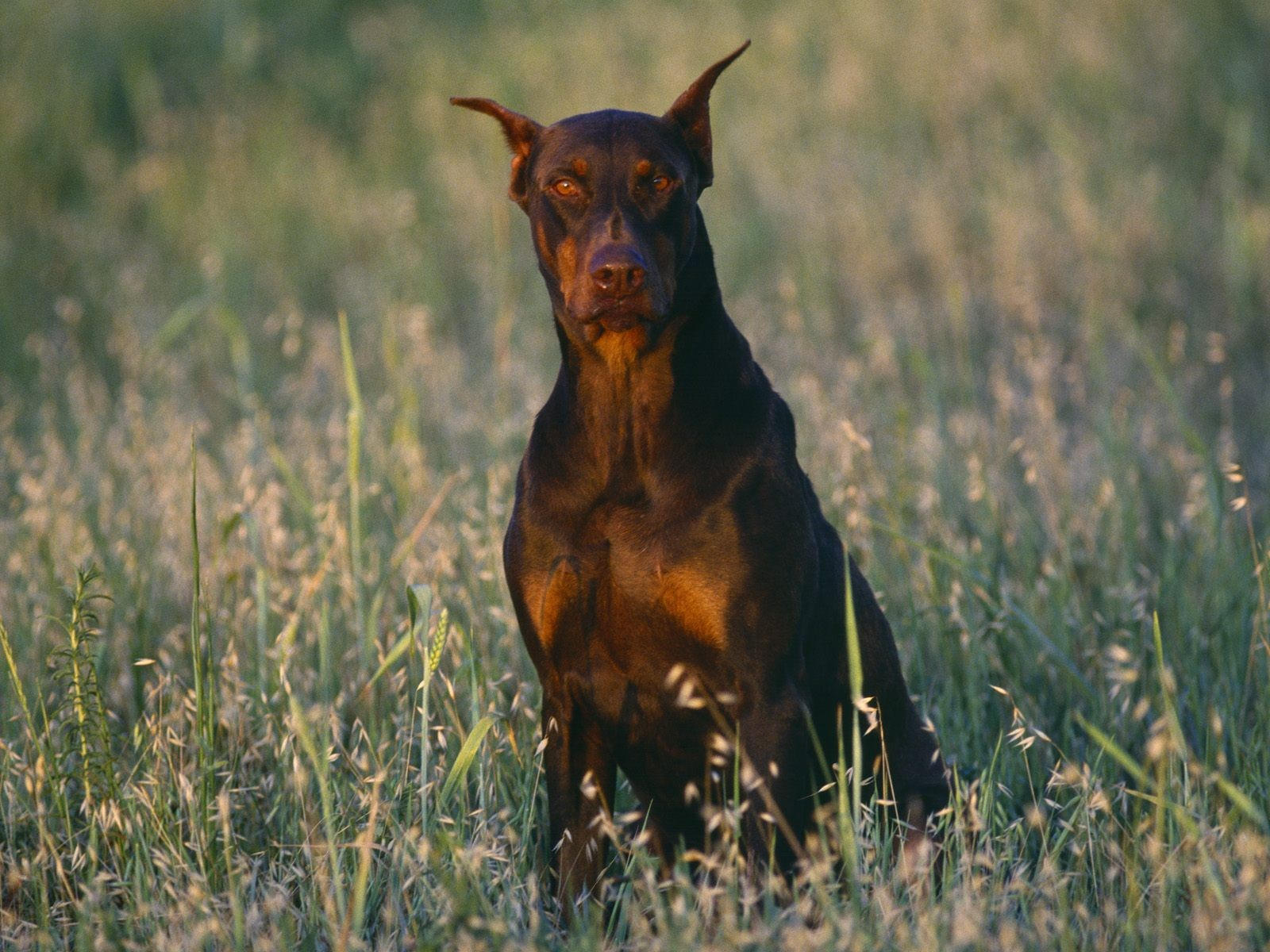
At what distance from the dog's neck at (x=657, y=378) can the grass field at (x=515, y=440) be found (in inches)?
18.5

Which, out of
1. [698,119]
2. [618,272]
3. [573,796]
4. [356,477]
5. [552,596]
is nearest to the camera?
[618,272]

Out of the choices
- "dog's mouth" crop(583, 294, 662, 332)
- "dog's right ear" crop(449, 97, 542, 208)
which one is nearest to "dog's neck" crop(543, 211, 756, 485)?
"dog's mouth" crop(583, 294, 662, 332)

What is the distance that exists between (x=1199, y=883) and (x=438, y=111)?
757 centimetres

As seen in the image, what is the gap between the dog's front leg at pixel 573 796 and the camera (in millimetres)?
2816

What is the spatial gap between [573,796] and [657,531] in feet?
1.89

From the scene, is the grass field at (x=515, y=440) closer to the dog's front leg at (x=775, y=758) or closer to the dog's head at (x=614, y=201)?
the dog's front leg at (x=775, y=758)

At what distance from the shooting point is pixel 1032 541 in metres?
4.38

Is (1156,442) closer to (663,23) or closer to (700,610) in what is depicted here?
(700,610)

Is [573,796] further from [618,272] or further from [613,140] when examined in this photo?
[613,140]

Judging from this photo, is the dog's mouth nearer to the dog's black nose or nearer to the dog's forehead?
the dog's black nose

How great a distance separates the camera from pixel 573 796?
285 cm

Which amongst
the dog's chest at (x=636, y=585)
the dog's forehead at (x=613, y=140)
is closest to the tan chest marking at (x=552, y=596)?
the dog's chest at (x=636, y=585)

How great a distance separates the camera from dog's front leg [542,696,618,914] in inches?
111

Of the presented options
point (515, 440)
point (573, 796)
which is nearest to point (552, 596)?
point (573, 796)
